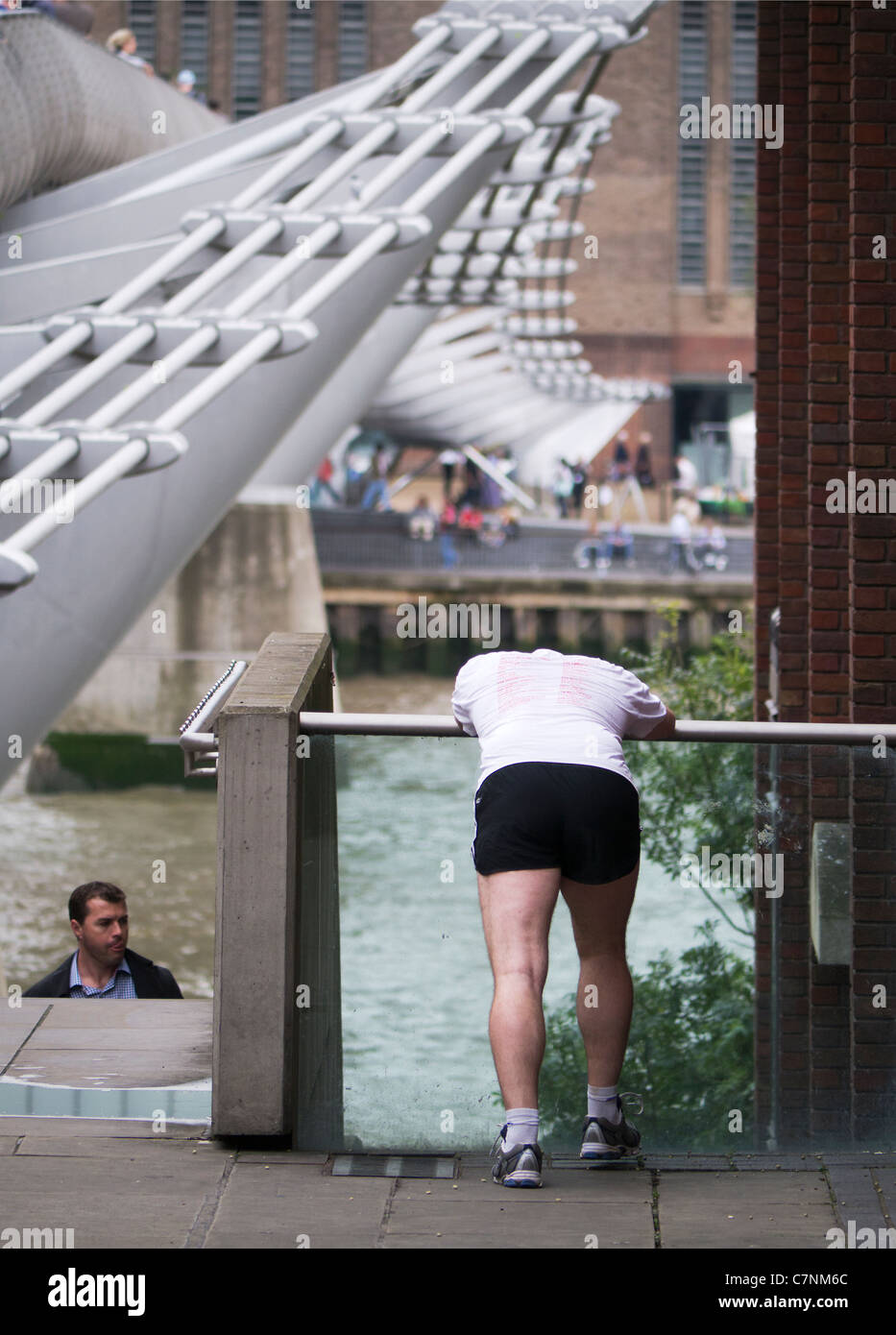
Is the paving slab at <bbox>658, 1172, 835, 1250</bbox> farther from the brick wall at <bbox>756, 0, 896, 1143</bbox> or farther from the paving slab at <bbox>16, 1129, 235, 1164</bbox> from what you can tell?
the paving slab at <bbox>16, 1129, 235, 1164</bbox>

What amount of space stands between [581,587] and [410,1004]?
30780mm

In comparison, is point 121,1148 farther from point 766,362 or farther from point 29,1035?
point 766,362

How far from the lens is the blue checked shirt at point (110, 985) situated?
586 cm

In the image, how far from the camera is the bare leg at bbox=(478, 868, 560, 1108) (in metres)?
3.81

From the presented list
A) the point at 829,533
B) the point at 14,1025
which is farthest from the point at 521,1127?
the point at 829,533

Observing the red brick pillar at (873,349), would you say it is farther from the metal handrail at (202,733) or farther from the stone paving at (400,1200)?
the metal handrail at (202,733)

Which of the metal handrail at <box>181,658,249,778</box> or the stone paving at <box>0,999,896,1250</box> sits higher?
the metal handrail at <box>181,658,249,778</box>

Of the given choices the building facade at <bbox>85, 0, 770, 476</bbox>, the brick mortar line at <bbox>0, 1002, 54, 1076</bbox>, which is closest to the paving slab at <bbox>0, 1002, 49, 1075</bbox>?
the brick mortar line at <bbox>0, 1002, 54, 1076</bbox>

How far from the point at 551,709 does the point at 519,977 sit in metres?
0.55

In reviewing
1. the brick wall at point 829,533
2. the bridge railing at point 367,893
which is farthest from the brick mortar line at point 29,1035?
the brick wall at point 829,533

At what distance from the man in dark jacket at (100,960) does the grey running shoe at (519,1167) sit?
2.27 metres

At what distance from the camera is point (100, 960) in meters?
5.89

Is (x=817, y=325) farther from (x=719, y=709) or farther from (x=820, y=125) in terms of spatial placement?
(x=719, y=709)

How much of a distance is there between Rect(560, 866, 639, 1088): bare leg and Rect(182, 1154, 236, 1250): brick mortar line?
80cm
